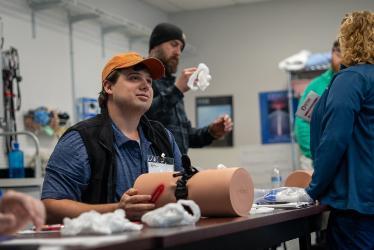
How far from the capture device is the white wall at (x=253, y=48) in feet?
20.6

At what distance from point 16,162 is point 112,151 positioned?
227 cm

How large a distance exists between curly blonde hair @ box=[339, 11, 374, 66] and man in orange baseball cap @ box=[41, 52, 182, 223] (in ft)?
2.40

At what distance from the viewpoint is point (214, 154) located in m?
6.57

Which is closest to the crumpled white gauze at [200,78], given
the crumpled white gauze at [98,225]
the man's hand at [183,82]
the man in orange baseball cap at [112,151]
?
the man's hand at [183,82]

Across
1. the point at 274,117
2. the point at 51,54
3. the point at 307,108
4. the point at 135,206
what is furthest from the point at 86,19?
the point at 135,206

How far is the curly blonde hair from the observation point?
2.28 meters

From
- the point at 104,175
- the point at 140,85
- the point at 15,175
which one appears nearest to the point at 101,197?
the point at 104,175

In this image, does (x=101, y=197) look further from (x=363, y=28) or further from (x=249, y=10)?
(x=249, y=10)

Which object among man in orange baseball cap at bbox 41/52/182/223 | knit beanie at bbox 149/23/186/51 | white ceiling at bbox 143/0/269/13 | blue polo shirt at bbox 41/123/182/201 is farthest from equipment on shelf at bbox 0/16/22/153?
white ceiling at bbox 143/0/269/13

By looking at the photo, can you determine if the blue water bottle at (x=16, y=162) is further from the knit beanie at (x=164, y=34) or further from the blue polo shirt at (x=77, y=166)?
the blue polo shirt at (x=77, y=166)

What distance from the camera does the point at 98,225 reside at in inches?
50.3

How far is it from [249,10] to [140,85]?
181 inches

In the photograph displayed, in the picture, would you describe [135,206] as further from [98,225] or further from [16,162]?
[16,162]

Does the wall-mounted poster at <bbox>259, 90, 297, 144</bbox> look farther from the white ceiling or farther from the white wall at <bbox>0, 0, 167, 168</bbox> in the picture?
the white wall at <bbox>0, 0, 167, 168</bbox>
